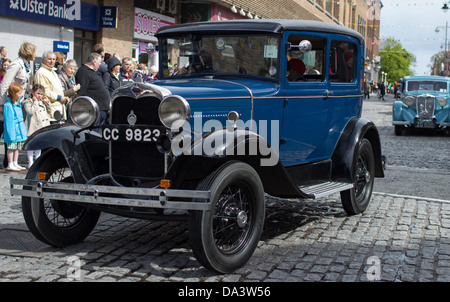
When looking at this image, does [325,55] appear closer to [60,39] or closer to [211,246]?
[211,246]

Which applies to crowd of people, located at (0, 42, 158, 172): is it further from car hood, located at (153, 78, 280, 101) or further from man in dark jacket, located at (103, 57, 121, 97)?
car hood, located at (153, 78, 280, 101)

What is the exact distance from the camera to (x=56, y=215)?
4.93 metres

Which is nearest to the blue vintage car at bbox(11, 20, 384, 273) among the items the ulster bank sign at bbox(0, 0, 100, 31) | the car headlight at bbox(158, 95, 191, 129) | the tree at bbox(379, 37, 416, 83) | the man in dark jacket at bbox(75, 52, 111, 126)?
the car headlight at bbox(158, 95, 191, 129)

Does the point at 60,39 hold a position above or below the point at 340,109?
above

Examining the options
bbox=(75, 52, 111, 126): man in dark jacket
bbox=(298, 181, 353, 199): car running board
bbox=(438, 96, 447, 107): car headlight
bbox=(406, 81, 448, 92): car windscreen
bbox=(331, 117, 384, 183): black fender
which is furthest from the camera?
bbox=(406, 81, 448, 92): car windscreen

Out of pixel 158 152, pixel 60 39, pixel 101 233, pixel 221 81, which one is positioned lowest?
pixel 101 233

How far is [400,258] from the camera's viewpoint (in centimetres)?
473

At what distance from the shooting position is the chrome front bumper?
3.97 metres

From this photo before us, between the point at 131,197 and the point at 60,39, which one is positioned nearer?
the point at 131,197

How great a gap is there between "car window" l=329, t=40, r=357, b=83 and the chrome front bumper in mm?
2578

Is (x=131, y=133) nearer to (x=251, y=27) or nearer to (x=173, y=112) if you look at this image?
(x=173, y=112)

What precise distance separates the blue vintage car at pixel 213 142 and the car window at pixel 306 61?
0.04 ft
